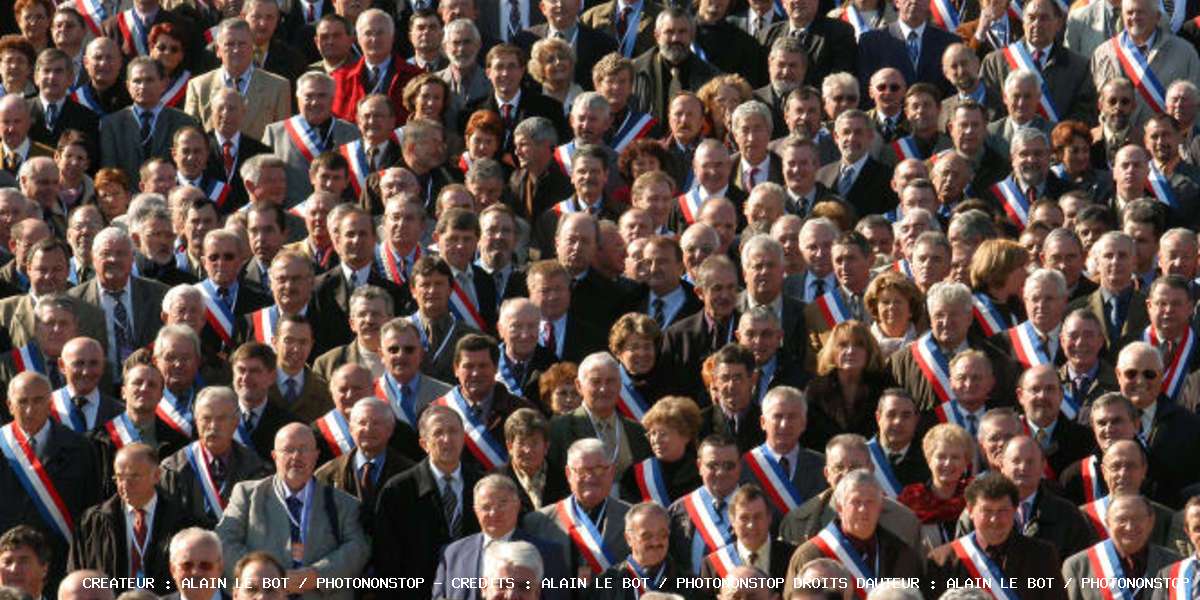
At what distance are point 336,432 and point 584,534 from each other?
1.66 meters

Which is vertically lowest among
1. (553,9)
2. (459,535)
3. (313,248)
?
(459,535)

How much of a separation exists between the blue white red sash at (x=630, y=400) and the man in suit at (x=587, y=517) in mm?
1288

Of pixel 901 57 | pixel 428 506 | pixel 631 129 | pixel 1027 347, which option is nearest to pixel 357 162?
pixel 631 129

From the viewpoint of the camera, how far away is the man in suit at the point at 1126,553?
734 inches

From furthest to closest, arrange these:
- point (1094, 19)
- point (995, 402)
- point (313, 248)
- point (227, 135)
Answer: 1. point (1094, 19)
2. point (227, 135)
3. point (313, 248)
4. point (995, 402)

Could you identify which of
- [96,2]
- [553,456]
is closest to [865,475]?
[553,456]

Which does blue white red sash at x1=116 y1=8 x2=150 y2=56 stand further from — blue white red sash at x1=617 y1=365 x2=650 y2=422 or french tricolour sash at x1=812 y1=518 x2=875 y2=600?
french tricolour sash at x1=812 y1=518 x2=875 y2=600

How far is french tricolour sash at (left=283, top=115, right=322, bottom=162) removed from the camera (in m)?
23.6

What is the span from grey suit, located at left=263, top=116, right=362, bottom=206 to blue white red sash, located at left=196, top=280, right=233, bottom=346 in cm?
205

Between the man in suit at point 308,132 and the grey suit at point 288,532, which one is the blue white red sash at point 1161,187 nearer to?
the man in suit at point 308,132

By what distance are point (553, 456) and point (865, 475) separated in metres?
1.94

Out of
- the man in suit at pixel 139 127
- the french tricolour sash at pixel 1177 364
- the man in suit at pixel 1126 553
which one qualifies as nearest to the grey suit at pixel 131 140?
the man in suit at pixel 139 127

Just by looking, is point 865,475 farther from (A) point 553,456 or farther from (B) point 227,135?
(B) point 227,135

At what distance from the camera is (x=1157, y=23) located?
24703mm
